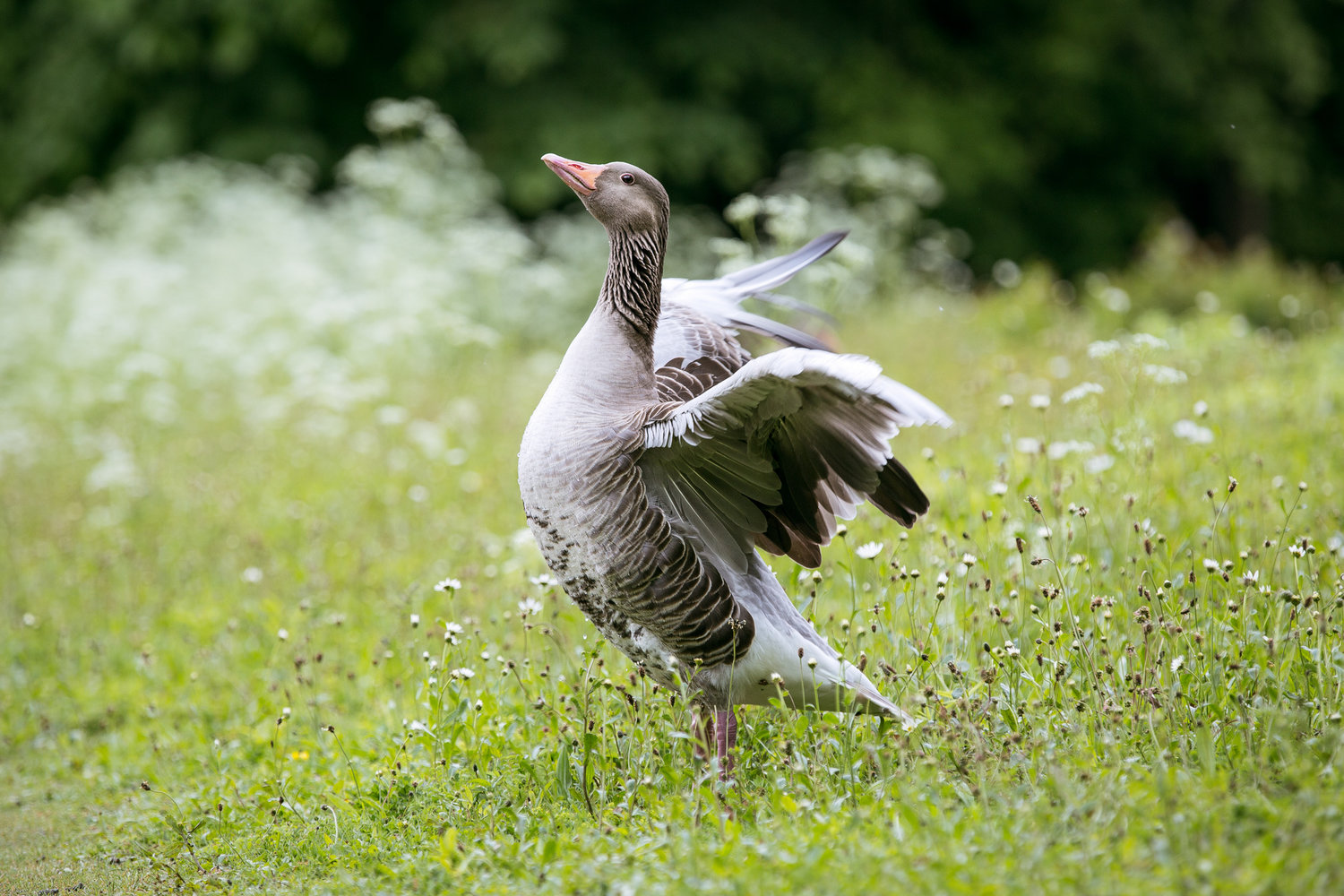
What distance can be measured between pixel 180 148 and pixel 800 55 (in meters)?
9.72

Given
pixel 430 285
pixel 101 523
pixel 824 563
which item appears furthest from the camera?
pixel 430 285

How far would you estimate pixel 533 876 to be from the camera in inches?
126

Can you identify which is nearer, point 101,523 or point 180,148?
point 101,523

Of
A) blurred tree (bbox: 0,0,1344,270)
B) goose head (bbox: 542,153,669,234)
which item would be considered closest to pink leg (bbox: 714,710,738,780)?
goose head (bbox: 542,153,669,234)

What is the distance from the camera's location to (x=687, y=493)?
12.7 ft

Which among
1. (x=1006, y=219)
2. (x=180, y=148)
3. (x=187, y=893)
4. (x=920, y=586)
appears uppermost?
(x=920, y=586)

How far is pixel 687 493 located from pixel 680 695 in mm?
689

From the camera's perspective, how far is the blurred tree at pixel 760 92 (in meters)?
16.2

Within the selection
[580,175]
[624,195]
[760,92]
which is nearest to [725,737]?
[624,195]

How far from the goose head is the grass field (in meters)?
1.45

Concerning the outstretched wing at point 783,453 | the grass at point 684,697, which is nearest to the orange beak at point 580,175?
the outstretched wing at point 783,453

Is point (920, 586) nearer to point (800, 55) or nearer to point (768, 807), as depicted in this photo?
Result: point (768, 807)

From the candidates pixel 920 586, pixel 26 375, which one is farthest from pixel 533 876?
pixel 26 375

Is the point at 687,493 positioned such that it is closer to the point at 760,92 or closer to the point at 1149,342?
the point at 1149,342
